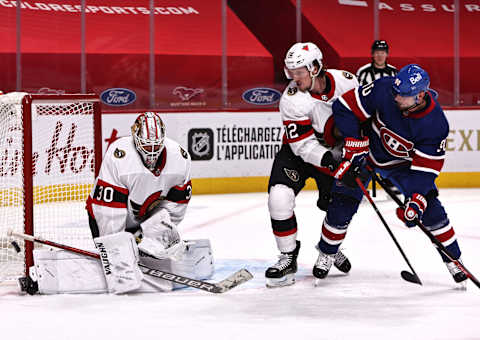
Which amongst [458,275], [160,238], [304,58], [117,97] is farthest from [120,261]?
[117,97]

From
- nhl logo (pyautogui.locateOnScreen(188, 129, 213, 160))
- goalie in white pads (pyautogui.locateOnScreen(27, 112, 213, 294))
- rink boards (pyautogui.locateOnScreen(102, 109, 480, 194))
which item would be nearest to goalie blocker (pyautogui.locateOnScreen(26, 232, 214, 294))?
goalie in white pads (pyautogui.locateOnScreen(27, 112, 213, 294))

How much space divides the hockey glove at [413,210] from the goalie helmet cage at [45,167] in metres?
1.40

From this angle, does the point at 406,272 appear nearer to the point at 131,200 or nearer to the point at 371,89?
the point at 371,89

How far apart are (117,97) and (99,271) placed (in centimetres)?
395

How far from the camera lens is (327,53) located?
7.90m

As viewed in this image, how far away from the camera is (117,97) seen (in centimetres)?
708

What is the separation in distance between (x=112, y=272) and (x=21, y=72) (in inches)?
162

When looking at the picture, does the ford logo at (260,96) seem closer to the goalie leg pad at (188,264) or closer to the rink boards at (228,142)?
the rink boards at (228,142)

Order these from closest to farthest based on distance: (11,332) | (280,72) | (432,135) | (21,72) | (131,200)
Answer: (11,332) < (432,135) < (131,200) < (21,72) < (280,72)

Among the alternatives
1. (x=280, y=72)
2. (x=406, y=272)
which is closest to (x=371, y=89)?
(x=406, y=272)

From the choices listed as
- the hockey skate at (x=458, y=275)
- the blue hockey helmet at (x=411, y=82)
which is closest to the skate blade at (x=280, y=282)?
the hockey skate at (x=458, y=275)

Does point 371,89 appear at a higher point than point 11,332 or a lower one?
higher

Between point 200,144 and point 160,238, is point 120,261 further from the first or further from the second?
point 200,144

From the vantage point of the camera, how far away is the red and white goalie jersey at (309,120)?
3455 mm
